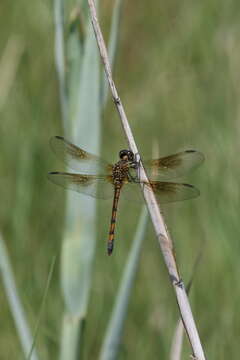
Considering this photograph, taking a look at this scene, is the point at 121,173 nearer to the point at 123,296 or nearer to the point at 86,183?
the point at 86,183

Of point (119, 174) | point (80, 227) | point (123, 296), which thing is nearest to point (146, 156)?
point (119, 174)

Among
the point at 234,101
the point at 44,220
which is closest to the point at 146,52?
the point at 234,101

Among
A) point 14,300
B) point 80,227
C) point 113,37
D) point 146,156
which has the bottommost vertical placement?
point 14,300

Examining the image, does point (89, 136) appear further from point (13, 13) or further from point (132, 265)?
point (13, 13)

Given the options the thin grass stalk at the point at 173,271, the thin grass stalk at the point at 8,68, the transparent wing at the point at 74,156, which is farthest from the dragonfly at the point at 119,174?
the thin grass stalk at the point at 8,68

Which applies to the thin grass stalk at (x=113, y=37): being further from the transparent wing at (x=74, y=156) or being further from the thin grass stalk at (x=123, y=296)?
the thin grass stalk at (x=123, y=296)

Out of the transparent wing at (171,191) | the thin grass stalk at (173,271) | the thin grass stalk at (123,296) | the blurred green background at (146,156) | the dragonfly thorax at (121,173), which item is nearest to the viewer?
the thin grass stalk at (173,271)
